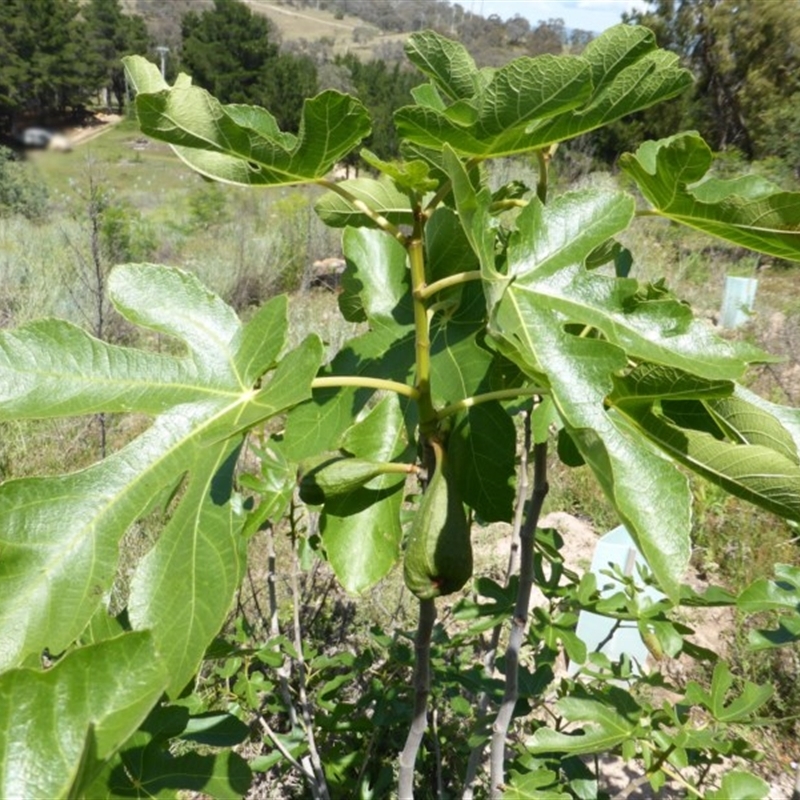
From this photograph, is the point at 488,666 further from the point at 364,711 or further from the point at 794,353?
the point at 794,353

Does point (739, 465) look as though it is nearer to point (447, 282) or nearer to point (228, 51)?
point (447, 282)

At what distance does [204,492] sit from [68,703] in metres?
0.19

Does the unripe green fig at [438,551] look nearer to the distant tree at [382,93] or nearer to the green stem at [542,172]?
the green stem at [542,172]

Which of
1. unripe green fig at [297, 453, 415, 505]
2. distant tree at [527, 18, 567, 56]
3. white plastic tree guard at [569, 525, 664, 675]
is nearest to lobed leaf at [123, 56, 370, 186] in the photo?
unripe green fig at [297, 453, 415, 505]

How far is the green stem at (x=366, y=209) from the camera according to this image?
0.66 meters

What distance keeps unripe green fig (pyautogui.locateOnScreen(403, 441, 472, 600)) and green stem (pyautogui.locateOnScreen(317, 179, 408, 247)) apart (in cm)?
25

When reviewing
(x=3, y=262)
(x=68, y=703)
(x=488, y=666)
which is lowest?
(x=3, y=262)

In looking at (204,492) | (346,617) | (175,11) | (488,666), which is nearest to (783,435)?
(204,492)

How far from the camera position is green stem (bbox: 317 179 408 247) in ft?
2.16

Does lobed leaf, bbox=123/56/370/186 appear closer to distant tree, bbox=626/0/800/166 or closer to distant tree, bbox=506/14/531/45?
distant tree, bbox=626/0/800/166

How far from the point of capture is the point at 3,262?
18.3 feet

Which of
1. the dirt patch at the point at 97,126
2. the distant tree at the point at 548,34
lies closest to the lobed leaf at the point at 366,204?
the dirt patch at the point at 97,126

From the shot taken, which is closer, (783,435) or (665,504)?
(665,504)

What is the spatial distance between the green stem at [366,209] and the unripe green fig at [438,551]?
0.82ft
